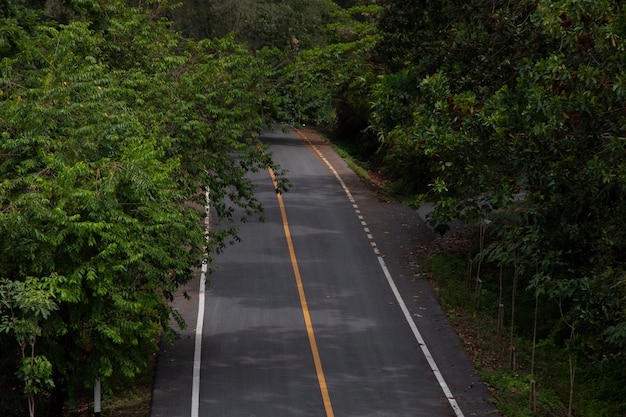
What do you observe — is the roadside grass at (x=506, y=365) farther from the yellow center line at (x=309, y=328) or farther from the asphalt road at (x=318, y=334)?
the yellow center line at (x=309, y=328)

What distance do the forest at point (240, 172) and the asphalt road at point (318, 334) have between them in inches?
60.6

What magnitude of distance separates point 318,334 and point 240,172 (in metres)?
4.37

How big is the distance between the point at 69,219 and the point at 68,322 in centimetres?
207

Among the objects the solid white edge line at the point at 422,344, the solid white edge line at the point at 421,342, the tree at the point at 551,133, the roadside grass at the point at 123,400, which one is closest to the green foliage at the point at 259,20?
the solid white edge line at the point at 421,342

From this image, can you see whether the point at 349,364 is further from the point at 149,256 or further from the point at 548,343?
the point at 149,256

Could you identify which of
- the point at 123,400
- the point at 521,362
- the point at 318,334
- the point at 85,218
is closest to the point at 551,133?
the point at 85,218

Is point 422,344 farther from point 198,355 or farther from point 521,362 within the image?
point 198,355

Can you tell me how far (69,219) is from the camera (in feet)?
42.2

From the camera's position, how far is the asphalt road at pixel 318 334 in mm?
17516

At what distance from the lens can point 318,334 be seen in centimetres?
2134

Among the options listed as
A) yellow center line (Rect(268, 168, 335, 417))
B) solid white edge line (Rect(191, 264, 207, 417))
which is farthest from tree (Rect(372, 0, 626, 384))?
solid white edge line (Rect(191, 264, 207, 417))

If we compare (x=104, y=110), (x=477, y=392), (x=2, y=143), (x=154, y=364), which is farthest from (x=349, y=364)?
(x=2, y=143)

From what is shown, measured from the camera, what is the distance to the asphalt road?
690 inches

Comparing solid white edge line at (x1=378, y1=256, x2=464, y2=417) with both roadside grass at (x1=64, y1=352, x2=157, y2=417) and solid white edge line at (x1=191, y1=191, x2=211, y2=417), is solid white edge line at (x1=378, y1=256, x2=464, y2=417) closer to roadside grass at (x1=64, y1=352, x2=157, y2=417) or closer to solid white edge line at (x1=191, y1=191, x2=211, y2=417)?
solid white edge line at (x1=191, y1=191, x2=211, y2=417)
